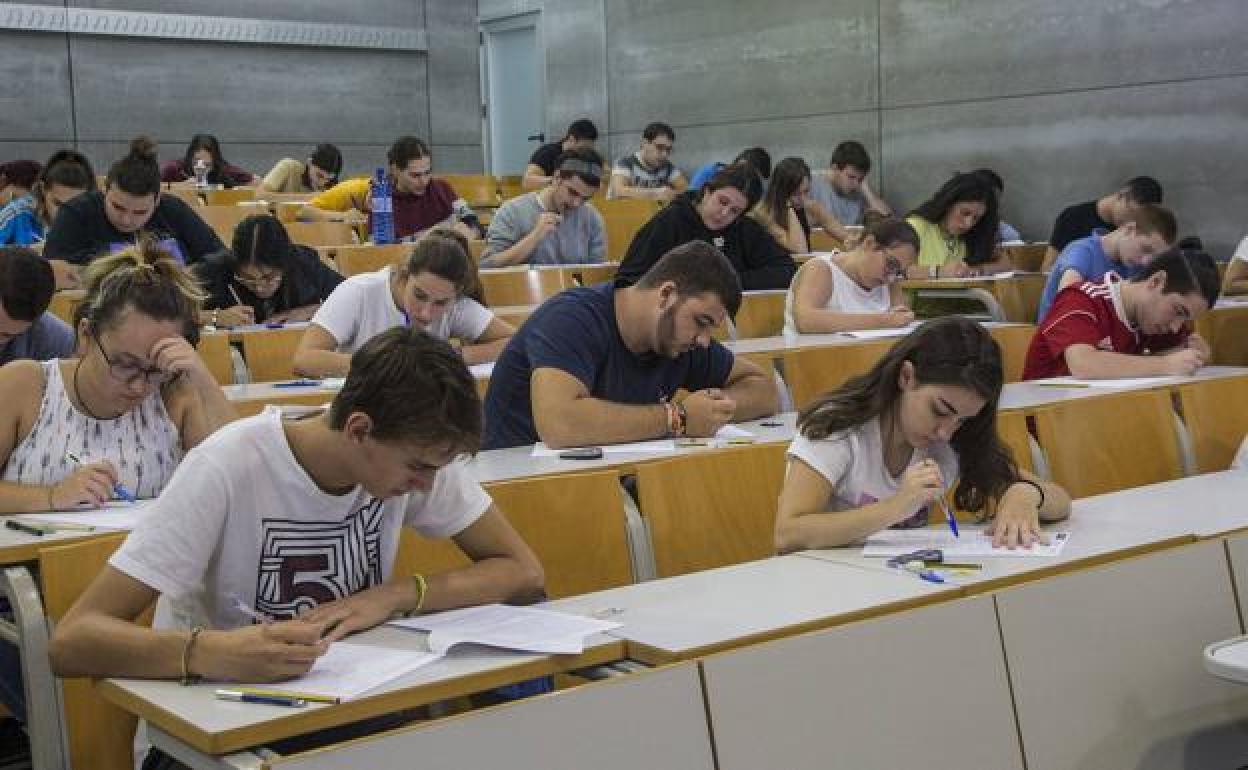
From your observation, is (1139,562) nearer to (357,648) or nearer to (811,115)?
(357,648)

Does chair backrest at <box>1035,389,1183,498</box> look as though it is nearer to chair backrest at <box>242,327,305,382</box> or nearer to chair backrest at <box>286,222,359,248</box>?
chair backrest at <box>242,327,305,382</box>

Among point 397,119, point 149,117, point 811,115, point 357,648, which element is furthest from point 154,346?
point 397,119

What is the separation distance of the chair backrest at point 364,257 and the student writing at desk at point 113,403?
412 centimetres

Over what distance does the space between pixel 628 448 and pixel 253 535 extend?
148 centimetres

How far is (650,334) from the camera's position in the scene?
3672mm

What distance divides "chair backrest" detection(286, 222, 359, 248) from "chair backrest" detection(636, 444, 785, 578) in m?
5.57

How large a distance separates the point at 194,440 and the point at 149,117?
10353 mm

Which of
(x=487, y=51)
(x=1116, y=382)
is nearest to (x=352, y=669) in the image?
(x=1116, y=382)

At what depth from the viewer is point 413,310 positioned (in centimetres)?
472

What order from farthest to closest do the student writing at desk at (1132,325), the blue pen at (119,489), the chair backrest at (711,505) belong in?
the student writing at desk at (1132,325) < the chair backrest at (711,505) < the blue pen at (119,489)

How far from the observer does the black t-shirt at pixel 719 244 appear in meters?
6.42

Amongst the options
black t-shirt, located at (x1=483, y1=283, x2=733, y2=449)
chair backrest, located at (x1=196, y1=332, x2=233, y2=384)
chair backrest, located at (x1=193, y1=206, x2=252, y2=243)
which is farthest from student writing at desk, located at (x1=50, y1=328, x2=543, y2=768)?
chair backrest, located at (x1=193, y1=206, x2=252, y2=243)

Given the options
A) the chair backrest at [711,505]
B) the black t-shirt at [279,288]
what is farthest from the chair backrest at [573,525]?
the black t-shirt at [279,288]

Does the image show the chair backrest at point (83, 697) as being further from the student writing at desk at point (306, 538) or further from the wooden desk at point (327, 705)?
the wooden desk at point (327, 705)
